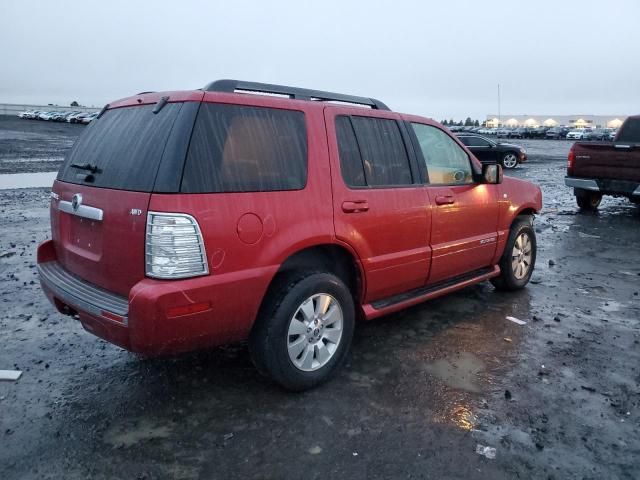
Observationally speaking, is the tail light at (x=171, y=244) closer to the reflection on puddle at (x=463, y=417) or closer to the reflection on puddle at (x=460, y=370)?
the reflection on puddle at (x=463, y=417)

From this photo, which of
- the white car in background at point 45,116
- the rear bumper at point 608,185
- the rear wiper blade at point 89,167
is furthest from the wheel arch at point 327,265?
the white car in background at point 45,116

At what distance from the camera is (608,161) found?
10.6 meters

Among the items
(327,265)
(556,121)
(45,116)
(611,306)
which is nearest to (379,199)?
(327,265)

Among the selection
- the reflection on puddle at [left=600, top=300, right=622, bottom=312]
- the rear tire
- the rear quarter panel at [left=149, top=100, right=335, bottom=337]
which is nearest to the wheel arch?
the rear quarter panel at [left=149, top=100, right=335, bottom=337]

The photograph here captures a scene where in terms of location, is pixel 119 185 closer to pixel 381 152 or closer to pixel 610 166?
pixel 381 152

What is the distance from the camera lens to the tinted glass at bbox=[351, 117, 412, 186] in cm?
399

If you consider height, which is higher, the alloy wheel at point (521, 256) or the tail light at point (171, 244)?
the tail light at point (171, 244)

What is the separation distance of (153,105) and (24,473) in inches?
86.8

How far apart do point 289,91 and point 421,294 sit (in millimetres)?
2009

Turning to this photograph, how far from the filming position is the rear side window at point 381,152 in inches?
157

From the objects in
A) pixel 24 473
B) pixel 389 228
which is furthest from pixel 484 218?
pixel 24 473

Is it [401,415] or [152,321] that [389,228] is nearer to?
[401,415]

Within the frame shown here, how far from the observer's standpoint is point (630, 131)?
11406mm

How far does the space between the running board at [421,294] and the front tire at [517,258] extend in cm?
21
